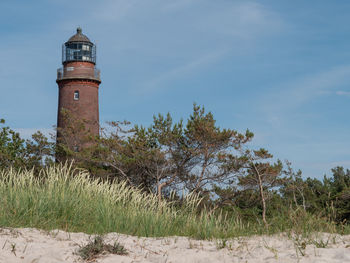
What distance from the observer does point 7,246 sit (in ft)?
18.0

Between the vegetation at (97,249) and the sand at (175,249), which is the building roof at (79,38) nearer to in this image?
the sand at (175,249)

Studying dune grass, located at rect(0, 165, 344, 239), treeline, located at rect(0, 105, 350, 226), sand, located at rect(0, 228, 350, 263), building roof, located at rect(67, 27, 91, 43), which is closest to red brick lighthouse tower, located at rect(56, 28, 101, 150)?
building roof, located at rect(67, 27, 91, 43)

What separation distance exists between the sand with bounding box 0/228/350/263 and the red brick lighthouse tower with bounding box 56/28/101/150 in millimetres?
24509

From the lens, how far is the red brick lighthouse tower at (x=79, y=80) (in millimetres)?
30641

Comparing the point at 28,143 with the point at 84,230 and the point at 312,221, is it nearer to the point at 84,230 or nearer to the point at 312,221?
the point at 84,230

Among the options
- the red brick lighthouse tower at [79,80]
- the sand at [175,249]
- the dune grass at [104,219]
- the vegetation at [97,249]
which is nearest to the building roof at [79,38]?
the red brick lighthouse tower at [79,80]

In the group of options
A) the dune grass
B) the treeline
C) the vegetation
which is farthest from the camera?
the treeline

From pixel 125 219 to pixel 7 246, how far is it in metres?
2.50

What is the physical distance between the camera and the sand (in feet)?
16.5

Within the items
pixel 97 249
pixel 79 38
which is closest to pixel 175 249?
pixel 97 249

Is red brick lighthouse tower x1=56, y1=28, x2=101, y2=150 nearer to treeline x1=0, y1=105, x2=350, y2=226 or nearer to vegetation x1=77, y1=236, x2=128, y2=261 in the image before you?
treeline x1=0, y1=105, x2=350, y2=226

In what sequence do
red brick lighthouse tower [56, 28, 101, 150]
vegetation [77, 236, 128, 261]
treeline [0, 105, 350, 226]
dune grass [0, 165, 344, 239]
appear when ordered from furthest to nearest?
red brick lighthouse tower [56, 28, 101, 150] < treeline [0, 105, 350, 226] < dune grass [0, 165, 344, 239] < vegetation [77, 236, 128, 261]

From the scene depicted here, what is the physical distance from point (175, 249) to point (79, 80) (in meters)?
27.0

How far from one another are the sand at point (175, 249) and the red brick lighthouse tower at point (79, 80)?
80.4 ft
